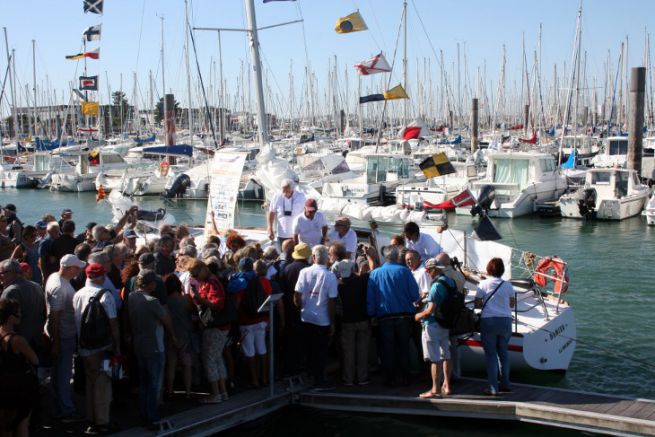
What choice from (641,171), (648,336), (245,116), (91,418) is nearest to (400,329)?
(91,418)

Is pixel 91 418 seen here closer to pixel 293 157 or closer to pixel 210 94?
pixel 293 157

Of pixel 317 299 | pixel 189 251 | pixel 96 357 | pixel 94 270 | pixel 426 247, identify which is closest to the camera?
pixel 94 270

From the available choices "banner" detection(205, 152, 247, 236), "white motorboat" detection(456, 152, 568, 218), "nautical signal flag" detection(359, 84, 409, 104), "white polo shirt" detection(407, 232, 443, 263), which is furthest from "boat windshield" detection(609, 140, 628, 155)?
"white polo shirt" detection(407, 232, 443, 263)

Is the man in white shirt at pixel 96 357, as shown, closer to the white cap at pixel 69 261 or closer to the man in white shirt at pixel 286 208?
the white cap at pixel 69 261

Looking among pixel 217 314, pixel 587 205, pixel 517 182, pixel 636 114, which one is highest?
pixel 636 114

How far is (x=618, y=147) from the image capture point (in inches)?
1593

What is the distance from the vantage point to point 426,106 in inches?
2633

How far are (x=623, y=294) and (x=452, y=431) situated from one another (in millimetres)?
9912

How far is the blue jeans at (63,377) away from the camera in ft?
23.9

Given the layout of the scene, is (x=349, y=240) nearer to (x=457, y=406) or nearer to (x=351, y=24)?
(x=457, y=406)

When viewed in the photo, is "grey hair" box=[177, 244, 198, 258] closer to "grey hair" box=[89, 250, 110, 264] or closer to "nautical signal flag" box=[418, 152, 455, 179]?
"grey hair" box=[89, 250, 110, 264]

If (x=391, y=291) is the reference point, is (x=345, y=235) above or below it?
above

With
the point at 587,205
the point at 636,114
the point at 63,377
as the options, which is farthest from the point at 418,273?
the point at 636,114

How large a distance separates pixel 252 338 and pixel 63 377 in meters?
2.02
